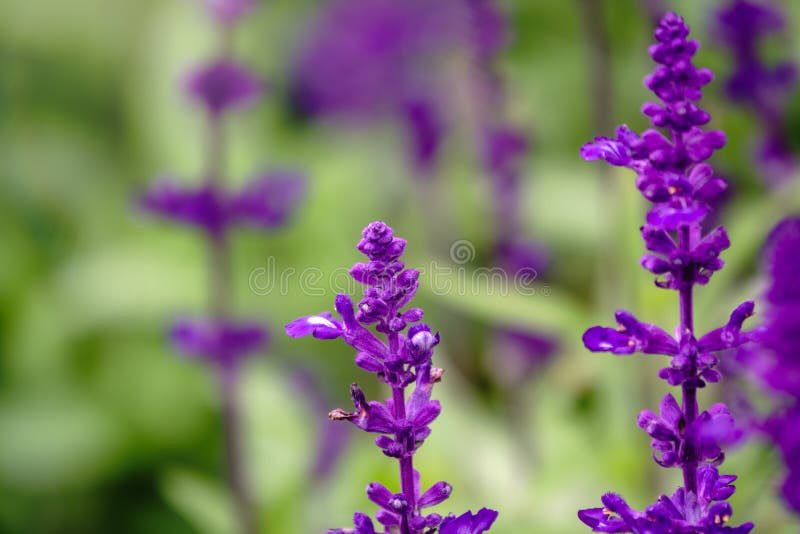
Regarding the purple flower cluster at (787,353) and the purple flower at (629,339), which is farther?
the purple flower at (629,339)

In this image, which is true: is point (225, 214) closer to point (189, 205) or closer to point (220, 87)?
point (189, 205)

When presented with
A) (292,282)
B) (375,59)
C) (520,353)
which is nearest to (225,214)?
(520,353)

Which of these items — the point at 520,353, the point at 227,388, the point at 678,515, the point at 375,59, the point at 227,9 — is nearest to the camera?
the point at 678,515

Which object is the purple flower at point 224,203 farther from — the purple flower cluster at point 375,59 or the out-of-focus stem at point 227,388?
the purple flower cluster at point 375,59

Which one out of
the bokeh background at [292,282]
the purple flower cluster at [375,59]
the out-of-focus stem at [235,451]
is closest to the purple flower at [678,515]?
the bokeh background at [292,282]

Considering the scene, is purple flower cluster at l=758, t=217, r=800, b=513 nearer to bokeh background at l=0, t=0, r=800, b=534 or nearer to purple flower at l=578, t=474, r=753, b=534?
purple flower at l=578, t=474, r=753, b=534

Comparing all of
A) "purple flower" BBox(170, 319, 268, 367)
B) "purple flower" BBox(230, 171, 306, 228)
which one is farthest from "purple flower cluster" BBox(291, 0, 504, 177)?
"purple flower" BBox(170, 319, 268, 367)
